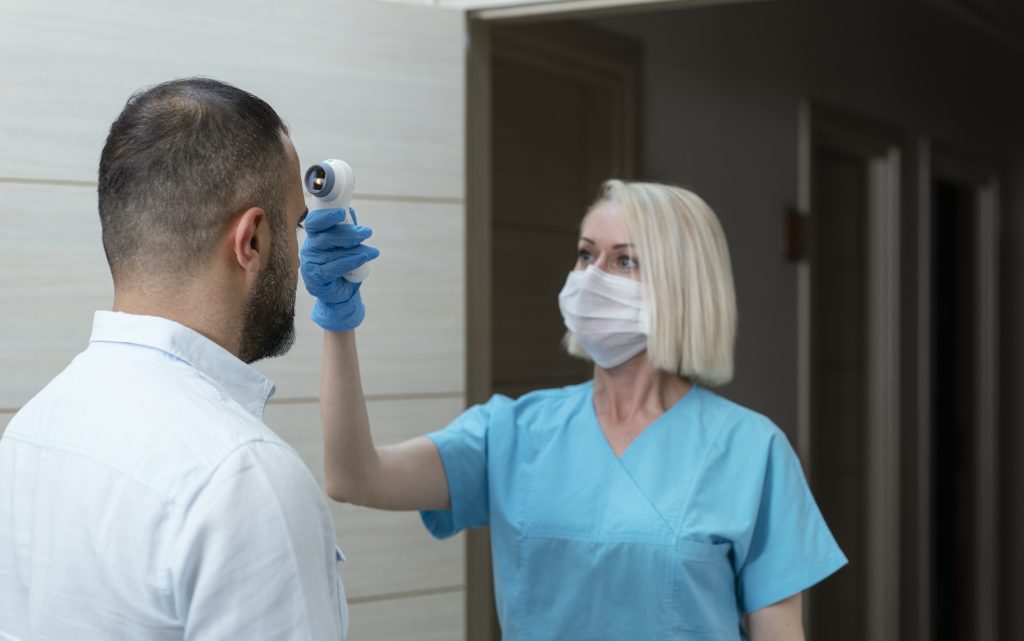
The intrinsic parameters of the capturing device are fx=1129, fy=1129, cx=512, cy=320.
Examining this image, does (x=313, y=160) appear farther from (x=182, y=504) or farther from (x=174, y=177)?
(x=182, y=504)

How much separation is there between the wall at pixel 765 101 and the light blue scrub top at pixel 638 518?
129cm

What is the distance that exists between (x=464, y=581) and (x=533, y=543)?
40 cm

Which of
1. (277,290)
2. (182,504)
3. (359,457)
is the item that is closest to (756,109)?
(359,457)

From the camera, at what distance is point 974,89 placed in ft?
14.5

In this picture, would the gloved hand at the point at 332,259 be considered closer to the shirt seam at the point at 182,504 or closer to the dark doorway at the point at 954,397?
the shirt seam at the point at 182,504

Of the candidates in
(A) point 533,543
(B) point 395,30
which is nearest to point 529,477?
(A) point 533,543

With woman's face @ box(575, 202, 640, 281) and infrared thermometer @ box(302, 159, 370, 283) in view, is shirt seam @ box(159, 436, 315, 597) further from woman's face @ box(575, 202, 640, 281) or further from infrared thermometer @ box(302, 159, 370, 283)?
woman's face @ box(575, 202, 640, 281)

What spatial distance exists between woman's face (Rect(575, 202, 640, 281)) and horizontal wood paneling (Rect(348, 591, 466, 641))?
0.62m

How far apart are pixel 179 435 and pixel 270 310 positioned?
7.1 inches

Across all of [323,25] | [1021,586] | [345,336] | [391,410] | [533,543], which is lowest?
[1021,586]

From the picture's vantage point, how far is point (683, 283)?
1.50 m

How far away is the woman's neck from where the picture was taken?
5.10 feet

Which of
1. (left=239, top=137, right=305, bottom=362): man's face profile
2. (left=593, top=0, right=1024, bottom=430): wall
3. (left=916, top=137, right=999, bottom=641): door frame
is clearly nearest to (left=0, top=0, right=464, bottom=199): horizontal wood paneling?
(left=239, top=137, right=305, bottom=362): man's face profile

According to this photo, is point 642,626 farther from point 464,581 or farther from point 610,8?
point 610,8
